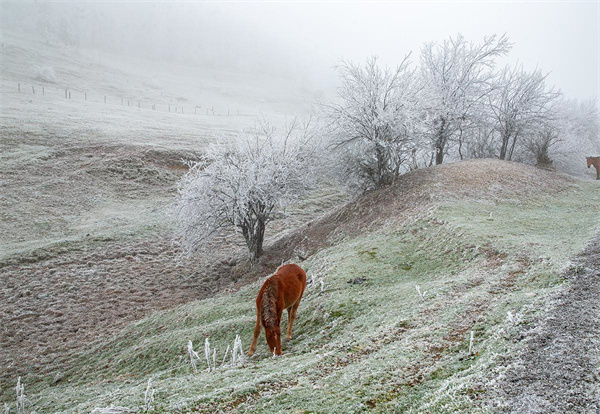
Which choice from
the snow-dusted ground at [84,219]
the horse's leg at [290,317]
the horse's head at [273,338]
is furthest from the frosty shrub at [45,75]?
the horse's head at [273,338]

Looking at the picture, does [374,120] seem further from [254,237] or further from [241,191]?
[254,237]

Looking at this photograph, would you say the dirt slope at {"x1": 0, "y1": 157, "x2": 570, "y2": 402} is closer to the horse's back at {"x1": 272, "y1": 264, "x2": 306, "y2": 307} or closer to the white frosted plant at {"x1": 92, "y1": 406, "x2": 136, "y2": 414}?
the white frosted plant at {"x1": 92, "y1": 406, "x2": 136, "y2": 414}

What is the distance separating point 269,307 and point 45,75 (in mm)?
77299

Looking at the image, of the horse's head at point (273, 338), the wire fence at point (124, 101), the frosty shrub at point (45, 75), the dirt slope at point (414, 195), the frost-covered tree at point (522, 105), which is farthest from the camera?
the frosty shrub at point (45, 75)

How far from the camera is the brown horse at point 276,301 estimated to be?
323 inches

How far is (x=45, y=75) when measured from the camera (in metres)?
67.6

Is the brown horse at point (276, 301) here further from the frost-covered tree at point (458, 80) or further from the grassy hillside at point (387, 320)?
the frost-covered tree at point (458, 80)

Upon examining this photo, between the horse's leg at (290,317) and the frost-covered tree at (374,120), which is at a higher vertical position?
the frost-covered tree at (374,120)

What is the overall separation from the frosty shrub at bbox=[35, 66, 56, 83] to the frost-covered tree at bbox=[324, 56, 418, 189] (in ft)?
210

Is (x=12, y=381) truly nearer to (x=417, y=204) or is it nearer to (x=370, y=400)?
(x=370, y=400)

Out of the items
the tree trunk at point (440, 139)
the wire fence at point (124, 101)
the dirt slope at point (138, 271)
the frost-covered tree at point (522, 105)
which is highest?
the wire fence at point (124, 101)

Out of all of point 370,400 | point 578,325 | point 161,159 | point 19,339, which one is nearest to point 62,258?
point 19,339

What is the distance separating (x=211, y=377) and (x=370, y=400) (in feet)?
10.1

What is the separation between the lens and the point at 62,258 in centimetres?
2130
